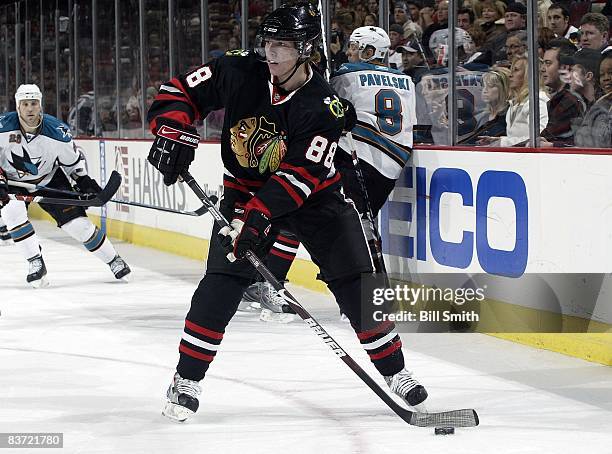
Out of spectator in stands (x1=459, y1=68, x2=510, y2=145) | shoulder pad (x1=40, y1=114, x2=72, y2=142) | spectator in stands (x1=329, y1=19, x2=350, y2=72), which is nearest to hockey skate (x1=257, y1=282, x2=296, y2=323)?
spectator in stands (x1=459, y1=68, x2=510, y2=145)

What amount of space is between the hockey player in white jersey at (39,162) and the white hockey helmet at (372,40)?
2092mm

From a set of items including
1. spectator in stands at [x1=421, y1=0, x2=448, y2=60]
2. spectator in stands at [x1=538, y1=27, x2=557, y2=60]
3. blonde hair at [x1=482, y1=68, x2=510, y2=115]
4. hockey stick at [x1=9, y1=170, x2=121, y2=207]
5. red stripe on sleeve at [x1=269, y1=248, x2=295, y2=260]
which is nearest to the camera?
spectator in stands at [x1=538, y1=27, x2=557, y2=60]

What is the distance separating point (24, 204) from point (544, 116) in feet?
11.5

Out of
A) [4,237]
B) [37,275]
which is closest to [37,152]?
[37,275]

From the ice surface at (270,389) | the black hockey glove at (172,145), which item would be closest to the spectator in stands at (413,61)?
the ice surface at (270,389)

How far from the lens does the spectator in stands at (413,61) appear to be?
6023mm

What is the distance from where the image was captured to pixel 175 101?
3643 millimetres

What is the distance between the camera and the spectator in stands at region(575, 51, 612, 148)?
4629mm

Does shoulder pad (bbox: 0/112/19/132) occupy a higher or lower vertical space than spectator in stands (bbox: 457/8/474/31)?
lower

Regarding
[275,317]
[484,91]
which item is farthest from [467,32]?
[275,317]

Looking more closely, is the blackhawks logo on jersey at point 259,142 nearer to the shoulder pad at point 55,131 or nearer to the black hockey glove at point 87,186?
the black hockey glove at point 87,186

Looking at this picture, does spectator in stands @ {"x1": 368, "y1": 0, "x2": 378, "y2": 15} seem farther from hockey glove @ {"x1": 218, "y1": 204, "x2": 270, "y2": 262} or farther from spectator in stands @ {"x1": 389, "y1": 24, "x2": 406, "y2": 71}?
hockey glove @ {"x1": 218, "y1": 204, "x2": 270, "y2": 262}

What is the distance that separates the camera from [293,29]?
353 cm

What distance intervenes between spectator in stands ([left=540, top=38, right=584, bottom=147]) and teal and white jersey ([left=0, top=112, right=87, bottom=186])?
121 inches
